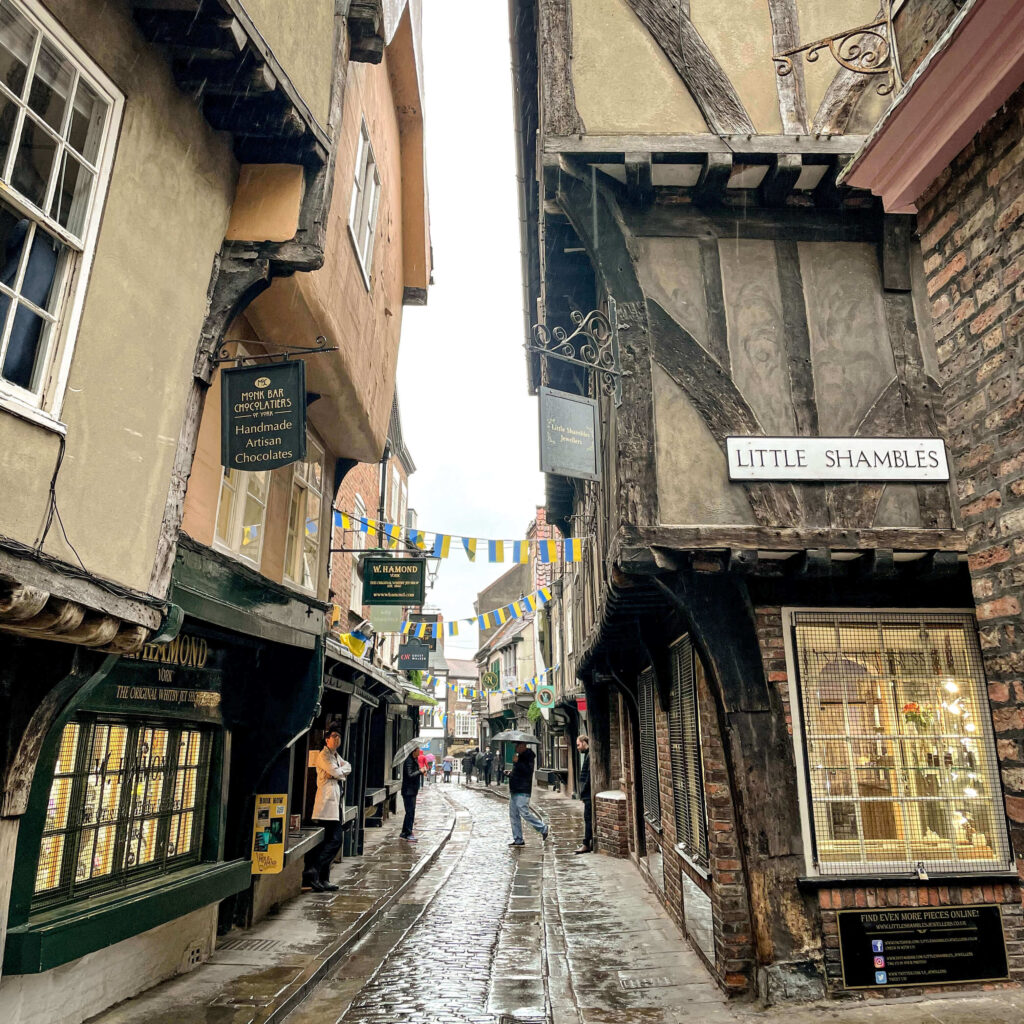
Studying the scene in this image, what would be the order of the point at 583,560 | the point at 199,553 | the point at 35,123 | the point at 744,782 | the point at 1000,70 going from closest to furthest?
the point at 1000,70
the point at 35,123
the point at 199,553
the point at 744,782
the point at 583,560

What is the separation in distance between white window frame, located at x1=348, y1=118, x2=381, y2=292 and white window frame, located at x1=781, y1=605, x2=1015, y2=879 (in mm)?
5486

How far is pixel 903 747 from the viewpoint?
642 cm

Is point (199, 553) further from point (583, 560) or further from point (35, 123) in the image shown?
point (583, 560)

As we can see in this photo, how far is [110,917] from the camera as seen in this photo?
16.6 ft

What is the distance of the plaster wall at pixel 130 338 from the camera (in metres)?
3.88

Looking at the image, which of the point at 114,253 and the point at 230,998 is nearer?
the point at 114,253

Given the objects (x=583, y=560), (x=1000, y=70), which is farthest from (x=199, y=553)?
(x=583, y=560)

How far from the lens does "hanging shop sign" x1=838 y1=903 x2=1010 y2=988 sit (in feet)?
19.2

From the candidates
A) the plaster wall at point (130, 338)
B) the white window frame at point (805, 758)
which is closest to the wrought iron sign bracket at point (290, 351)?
the plaster wall at point (130, 338)

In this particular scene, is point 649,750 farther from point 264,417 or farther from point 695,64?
point 695,64

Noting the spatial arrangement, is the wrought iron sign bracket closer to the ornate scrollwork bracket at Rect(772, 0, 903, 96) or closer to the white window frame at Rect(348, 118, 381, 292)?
the white window frame at Rect(348, 118, 381, 292)

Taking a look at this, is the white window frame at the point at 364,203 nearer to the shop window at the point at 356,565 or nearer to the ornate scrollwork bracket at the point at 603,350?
the ornate scrollwork bracket at the point at 603,350

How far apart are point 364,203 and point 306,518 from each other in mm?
3572

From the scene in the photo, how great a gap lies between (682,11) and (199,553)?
6.64 meters
